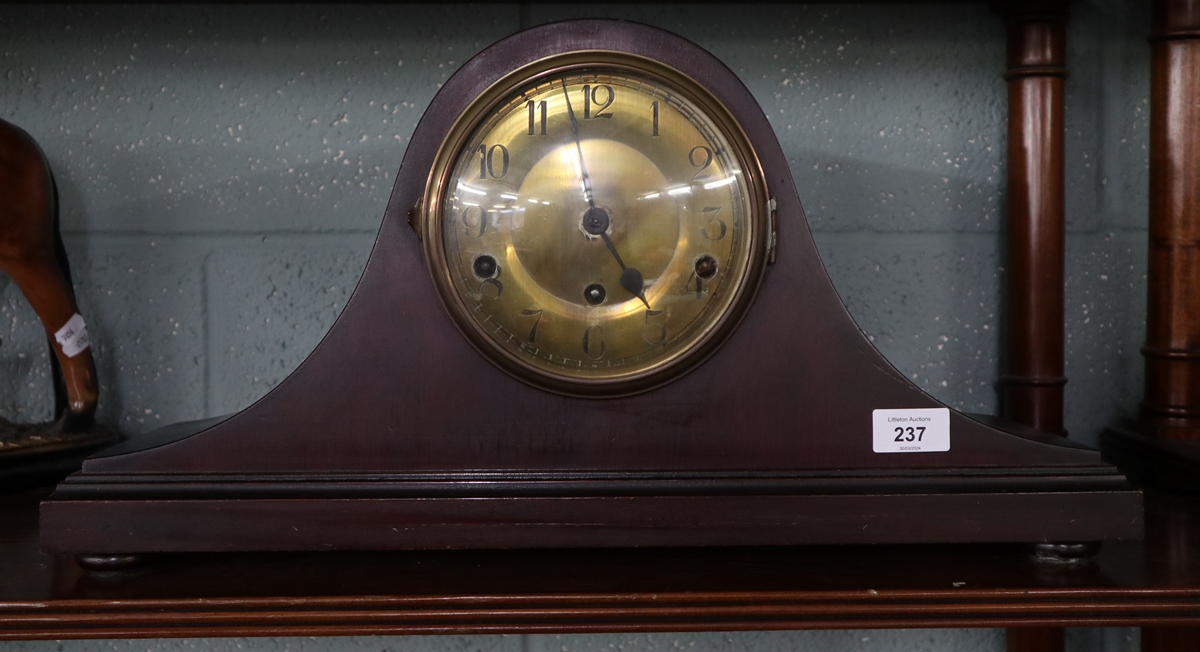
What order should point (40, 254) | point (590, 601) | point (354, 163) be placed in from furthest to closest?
point (354, 163) → point (40, 254) → point (590, 601)

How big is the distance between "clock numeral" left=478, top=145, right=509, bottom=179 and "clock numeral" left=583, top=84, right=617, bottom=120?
0.08 metres

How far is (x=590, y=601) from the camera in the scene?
714 millimetres

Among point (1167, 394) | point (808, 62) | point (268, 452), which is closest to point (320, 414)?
point (268, 452)

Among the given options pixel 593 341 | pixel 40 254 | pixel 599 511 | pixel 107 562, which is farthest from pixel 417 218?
pixel 40 254

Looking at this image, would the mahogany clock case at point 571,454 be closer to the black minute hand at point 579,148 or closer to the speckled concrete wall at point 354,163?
the black minute hand at point 579,148

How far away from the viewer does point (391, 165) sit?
114 centimetres

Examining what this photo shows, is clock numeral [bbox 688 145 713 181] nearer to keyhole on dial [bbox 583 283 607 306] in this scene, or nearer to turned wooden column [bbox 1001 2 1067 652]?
keyhole on dial [bbox 583 283 607 306]

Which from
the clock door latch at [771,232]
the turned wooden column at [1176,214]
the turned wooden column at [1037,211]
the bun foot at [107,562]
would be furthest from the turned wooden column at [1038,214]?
the bun foot at [107,562]

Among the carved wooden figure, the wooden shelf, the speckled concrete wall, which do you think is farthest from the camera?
the speckled concrete wall

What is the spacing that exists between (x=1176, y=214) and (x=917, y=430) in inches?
21.9

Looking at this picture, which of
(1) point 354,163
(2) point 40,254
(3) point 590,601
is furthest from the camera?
(1) point 354,163

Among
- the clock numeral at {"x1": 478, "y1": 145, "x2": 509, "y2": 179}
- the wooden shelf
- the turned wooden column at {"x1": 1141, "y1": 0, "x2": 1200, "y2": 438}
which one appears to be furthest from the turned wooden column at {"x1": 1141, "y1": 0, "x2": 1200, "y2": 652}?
the clock numeral at {"x1": 478, "y1": 145, "x2": 509, "y2": 179}

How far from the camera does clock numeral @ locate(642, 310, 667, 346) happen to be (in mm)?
783

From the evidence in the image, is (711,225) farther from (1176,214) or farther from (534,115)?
(1176,214)
